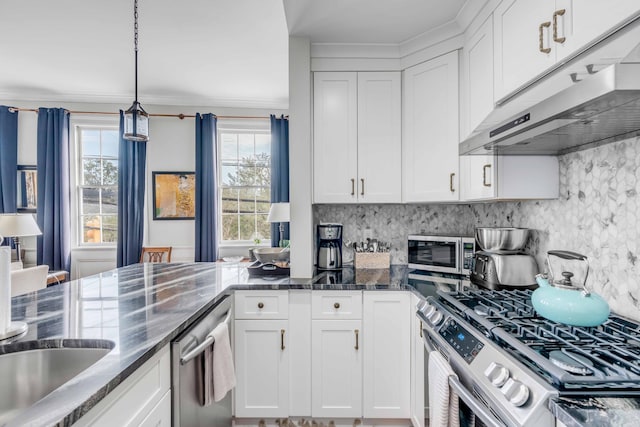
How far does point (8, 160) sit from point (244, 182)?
2872 millimetres

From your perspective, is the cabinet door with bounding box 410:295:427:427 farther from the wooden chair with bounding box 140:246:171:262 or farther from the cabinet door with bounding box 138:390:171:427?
the wooden chair with bounding box 140:246:171:262

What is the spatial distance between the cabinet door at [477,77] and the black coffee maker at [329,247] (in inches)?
40.8

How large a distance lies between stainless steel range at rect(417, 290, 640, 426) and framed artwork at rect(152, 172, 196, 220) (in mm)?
3789

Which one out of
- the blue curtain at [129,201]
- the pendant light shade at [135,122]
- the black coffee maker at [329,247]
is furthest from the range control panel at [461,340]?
the blue curtain at [129,201]

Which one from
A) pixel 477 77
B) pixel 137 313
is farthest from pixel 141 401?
pixel 477 77

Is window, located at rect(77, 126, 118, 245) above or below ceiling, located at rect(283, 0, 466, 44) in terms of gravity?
below

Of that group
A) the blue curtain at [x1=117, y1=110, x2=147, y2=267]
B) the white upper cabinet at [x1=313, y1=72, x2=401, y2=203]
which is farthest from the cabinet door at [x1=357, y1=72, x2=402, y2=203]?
the blue curtain at [x1=117, y1=110, x2=147, y2=267]

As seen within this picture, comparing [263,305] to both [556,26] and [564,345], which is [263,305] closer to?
[564,345]

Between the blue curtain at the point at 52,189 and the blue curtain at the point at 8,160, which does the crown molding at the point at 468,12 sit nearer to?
the blue curtain at the point at 52,189

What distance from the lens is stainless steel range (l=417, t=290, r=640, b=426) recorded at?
727 mm

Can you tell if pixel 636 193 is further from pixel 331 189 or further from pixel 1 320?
pixel 1 320

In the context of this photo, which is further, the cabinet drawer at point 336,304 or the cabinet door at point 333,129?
the cabinet door at point 333,129

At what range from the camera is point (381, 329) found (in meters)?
1.91

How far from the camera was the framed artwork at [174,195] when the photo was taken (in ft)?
14.1
